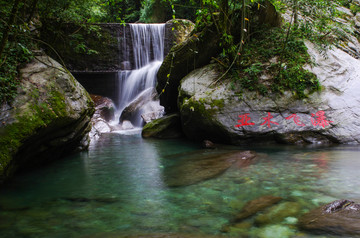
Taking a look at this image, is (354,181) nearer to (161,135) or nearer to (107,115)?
(161,135)

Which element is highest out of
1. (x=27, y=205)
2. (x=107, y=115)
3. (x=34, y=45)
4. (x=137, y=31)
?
(x=137, y=31)

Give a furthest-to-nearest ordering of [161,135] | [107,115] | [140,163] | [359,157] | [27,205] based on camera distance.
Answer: [107,115], [161,135], [140,163], [359,157], [27,205]

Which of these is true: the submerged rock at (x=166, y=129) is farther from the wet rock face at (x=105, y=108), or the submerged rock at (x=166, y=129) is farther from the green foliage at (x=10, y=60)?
the green foliage at (x=10, y=60)

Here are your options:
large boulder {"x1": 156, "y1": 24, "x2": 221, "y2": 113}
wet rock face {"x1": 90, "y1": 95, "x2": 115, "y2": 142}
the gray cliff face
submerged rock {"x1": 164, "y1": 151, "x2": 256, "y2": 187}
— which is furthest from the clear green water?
wet rock face {"x1": 90, "y1": 95, "x2": 115, "y2": 142}

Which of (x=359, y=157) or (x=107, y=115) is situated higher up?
(x=107, y=115)

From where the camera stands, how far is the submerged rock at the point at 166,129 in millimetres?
8852

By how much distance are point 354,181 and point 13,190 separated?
508 centimetres

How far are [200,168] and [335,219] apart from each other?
2502 millimetres

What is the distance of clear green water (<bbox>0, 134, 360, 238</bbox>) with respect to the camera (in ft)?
8.90

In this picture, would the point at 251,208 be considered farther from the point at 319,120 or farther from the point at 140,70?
the point at 140,70

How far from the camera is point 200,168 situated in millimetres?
4746

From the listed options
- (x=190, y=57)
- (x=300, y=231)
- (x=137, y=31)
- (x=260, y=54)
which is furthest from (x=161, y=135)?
(x=137, y=31)

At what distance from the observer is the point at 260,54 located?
25.2 ft

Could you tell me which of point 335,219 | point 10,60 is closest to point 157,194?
point 335,219
